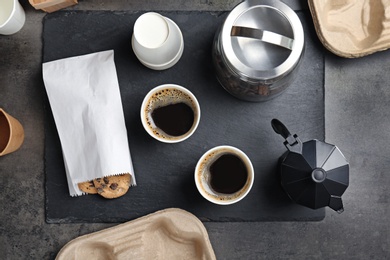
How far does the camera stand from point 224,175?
40.8 inches

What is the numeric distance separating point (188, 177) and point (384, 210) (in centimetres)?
41

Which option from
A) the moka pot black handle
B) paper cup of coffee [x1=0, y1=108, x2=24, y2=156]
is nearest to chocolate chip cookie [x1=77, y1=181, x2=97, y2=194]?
paper cup of coffee [x1=0, y1=108, x2=24, y2=156]

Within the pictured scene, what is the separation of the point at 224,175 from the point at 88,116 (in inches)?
11.2

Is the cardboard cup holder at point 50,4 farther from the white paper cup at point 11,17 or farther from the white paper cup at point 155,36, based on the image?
the white paper cup at point 155,36

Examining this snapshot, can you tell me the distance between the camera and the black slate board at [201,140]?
1062 millimetres

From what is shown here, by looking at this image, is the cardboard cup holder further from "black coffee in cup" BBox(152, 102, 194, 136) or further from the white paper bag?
"black coffee in cup" BBox(152, 102, 194, 136)

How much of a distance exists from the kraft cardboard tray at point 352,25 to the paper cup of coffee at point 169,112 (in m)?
0.29

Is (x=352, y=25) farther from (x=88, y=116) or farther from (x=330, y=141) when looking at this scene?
(x=88, y=116)

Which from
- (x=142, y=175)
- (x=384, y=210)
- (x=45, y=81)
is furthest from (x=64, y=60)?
(x=384, y=210)

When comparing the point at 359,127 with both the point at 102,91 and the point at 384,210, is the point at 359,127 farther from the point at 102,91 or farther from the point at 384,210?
the point at 102,91

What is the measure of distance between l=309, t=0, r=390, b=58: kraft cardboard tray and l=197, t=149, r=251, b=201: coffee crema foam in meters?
0.29

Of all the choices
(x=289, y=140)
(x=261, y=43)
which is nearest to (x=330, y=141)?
(x=289, y=140)

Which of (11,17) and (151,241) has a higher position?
(11,17)

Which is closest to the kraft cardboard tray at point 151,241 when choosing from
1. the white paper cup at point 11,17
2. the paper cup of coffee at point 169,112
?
the paper cup of coffee at point 169,112
